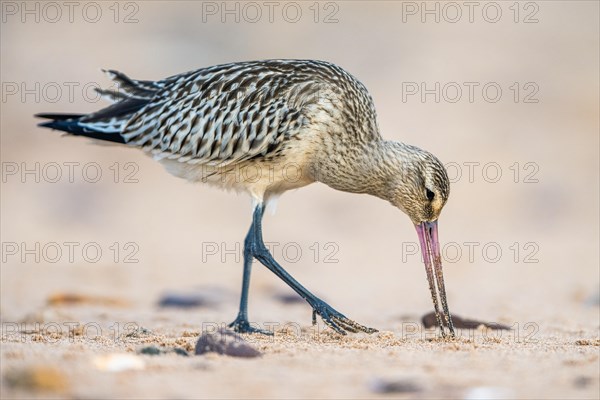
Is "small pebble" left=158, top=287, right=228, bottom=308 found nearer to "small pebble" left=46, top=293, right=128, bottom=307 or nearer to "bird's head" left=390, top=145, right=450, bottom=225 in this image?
"small pebble" left=46, top=293, right=128, bottom=307

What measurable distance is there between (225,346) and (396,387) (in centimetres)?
161

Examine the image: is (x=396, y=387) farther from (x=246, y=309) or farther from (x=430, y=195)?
(x=246, y=309)

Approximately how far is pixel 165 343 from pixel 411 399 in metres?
2.77

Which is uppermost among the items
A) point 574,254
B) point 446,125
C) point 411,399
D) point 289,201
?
point 446,125

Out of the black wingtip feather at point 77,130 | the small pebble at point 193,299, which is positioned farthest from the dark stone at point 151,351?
the small pebble at point 193,299

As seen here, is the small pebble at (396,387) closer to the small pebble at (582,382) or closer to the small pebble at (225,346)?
the small pebble at (582,382)

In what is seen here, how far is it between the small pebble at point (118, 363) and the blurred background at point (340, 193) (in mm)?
3744

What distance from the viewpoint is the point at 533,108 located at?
22.1 metres

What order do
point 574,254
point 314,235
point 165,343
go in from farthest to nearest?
point 314,235 → point 574,254 → point 165,343

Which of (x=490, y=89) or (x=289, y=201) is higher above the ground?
(x=490, y=89)

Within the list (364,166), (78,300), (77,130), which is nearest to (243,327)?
(364,166)

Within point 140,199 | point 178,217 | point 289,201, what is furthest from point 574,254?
point 140,199

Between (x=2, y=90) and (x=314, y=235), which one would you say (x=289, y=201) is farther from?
(x=2, y=90)

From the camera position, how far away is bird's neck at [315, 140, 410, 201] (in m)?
9.66
